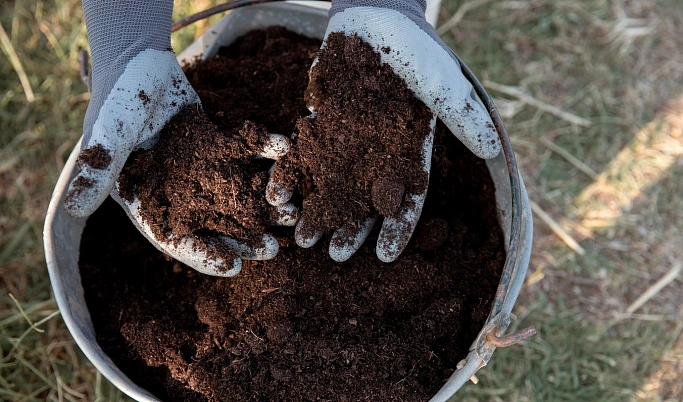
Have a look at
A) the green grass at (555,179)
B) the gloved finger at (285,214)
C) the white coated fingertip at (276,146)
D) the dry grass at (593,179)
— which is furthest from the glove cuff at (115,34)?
the dry grass at (593,179)

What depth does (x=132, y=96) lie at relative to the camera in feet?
4.27

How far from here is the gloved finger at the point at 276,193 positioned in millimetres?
1340

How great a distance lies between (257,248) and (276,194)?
0.47 ft

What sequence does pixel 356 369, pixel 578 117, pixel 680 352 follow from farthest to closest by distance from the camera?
pixel 578 117 → pixel 680 352 → pixel 356 369

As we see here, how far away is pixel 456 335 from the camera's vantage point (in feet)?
4.59

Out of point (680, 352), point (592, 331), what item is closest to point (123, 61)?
point (592, 331)

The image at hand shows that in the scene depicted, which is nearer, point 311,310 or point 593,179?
point 311,310

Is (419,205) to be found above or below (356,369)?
above

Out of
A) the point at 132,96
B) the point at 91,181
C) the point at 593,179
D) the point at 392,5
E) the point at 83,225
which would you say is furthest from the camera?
the point at 593,179

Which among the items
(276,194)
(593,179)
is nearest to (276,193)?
(276,194)

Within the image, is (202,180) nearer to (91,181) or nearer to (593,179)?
(91,181)

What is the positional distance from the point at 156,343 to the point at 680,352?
187cm

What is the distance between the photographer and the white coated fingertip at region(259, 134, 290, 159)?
1364 millimetres

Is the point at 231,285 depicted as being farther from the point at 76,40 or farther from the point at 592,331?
the point at 76,40
